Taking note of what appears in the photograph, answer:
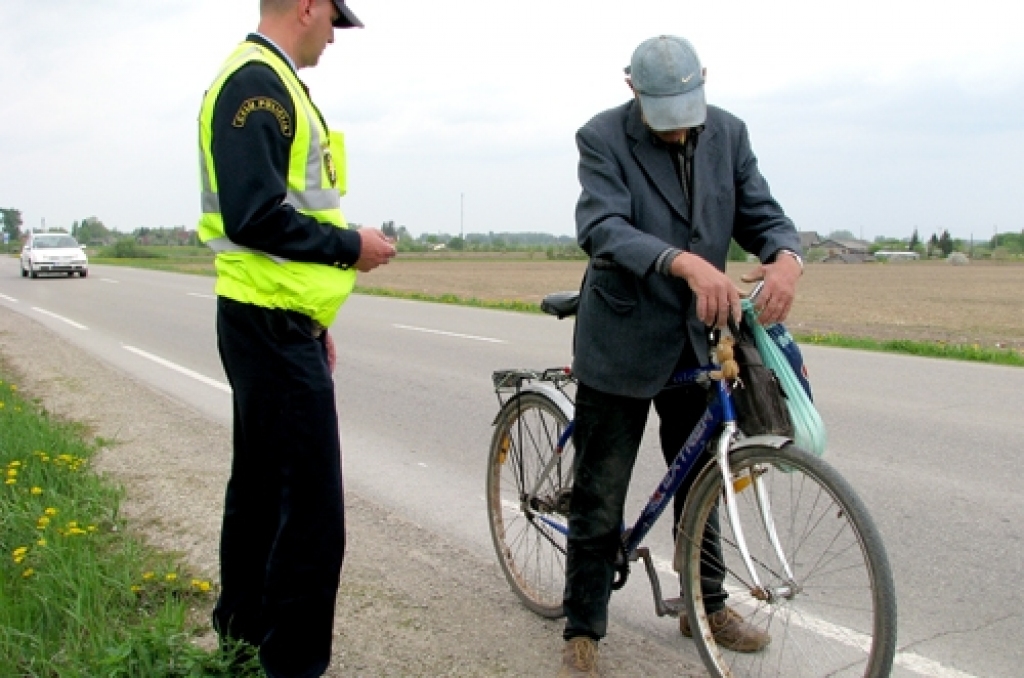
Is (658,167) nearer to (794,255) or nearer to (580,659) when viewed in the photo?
(794,255)

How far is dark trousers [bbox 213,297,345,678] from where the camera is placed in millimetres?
2783

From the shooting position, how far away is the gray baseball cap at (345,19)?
2.82m

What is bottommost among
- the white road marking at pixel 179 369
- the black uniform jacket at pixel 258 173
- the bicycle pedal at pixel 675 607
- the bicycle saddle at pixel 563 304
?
the white road marking at pixel 179 369

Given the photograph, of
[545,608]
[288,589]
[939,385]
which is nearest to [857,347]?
[939,385]

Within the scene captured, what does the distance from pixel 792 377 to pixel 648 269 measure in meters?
0.52

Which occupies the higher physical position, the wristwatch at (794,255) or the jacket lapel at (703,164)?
the jacket lapel at (703,164)

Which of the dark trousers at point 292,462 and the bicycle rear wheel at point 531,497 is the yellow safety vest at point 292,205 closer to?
the dark trousers at point 292,462

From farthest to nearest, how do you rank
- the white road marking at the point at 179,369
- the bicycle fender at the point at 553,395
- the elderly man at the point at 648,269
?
1. the white road marking at the point at 179,369
2. the bicycle fender at the point at 553,395
3. the elderly man at the point at 648,269

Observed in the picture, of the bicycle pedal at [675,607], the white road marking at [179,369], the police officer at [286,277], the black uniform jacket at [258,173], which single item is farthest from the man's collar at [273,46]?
the white road marking at [179,369]

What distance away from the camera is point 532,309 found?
1883 centimetres

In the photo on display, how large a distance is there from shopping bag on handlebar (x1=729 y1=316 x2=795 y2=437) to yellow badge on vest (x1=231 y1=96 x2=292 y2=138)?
1318 millimetres

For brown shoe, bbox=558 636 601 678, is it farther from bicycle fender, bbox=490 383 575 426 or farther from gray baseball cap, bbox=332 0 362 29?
gray baseball cap, bbox=332 0 362 29

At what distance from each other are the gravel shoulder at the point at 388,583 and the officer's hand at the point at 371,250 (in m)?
1.39

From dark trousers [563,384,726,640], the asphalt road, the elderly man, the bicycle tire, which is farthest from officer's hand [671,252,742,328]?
the asphalt road
